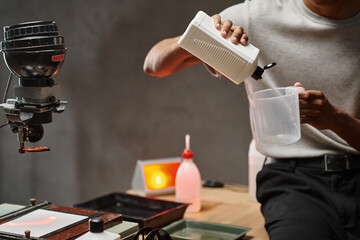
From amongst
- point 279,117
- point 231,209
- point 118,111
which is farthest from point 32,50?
point 118,111

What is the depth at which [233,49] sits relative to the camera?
49.2 inches

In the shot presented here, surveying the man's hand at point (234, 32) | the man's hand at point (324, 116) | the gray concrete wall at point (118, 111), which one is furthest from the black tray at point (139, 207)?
the gray concrete wall at point (118, 111)

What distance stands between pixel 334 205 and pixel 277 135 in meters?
0.43

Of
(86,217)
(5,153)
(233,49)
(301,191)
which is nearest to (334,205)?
(301,191)

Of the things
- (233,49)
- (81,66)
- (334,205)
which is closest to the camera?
(233,49)

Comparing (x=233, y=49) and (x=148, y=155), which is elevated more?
(x=233, y=49)

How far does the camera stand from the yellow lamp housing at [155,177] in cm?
223

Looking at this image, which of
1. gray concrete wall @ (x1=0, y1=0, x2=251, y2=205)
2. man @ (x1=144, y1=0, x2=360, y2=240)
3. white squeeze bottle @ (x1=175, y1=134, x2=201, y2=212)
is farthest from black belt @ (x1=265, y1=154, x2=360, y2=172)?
gray concrete wall @ (x1=0, y1=0, x2=251, y2=205)

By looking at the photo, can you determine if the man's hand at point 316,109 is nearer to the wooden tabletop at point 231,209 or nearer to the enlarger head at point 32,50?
the wooden tabletop at point 231,209

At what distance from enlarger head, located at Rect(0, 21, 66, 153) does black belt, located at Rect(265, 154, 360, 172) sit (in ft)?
3.14

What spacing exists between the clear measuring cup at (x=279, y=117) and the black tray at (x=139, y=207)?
54 centimetres

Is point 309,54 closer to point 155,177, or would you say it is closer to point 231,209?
point 231,209

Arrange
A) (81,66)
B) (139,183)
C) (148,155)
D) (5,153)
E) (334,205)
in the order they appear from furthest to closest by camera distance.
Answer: (5,153) < (81,66) < (148,155) < (139,183) < (334,205)

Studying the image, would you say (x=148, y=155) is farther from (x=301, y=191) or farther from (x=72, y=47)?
(x=301, y=191)
